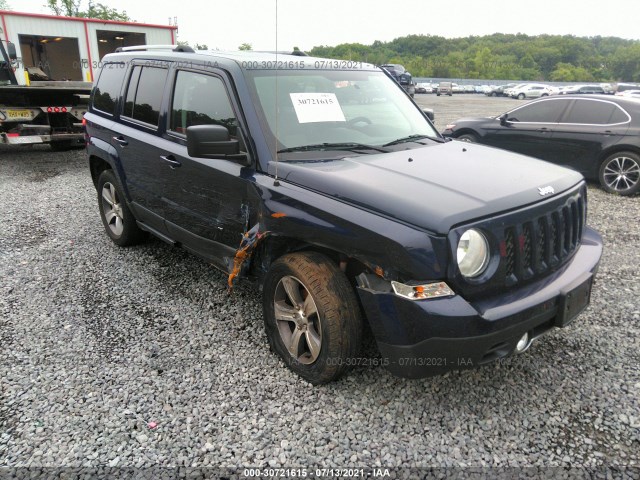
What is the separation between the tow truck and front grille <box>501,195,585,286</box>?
9.64m

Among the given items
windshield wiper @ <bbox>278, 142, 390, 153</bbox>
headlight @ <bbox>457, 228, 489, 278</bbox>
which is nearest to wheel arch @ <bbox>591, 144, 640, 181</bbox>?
windshield wiper @ <bbox>278, 142, 390, 153</bbox>

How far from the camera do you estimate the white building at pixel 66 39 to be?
41.2 ft

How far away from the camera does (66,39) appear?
1366cm

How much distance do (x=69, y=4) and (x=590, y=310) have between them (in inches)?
2675

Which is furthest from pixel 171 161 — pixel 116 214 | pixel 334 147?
pixel 116 214

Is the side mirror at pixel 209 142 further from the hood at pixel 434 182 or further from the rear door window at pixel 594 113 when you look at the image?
the rear door window at pixel 594 113

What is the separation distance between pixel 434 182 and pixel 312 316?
103 cm

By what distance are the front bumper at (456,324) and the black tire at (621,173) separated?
20.2 ft

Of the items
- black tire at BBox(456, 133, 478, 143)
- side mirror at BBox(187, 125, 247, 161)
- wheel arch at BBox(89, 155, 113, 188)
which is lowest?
black tire at BBox(456, 133, 478, 143)

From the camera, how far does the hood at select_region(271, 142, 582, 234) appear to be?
2416 millimetres

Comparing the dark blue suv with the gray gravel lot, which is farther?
the gray gravel lot

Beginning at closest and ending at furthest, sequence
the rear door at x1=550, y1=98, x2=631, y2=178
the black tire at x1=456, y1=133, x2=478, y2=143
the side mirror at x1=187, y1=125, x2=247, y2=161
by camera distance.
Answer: the side mirror at x1=187, y1=125, x2=247, y2=161, the rear door at x1=550, y1=98, x2=631, y2=178, the black tire at x1=456, y1=133, x2=478, y2=143

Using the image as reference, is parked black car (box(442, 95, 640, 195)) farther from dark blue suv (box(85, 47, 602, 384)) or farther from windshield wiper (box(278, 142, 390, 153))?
windshield wiper (box(278, 142, 390, 153))

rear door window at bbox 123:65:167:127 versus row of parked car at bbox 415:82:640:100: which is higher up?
rear door window at bbox 123:65:167:127
